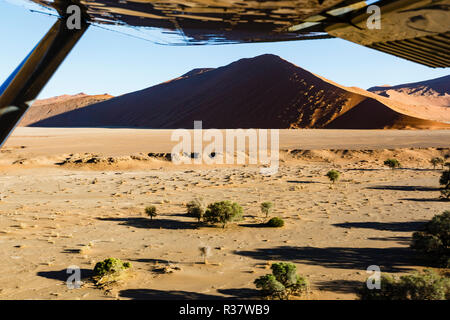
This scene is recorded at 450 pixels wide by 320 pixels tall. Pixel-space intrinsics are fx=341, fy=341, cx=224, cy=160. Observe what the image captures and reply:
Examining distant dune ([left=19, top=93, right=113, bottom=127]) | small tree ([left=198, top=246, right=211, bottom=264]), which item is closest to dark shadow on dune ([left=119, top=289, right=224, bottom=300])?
small tree ([left=198, top=246, right=211, bottom=264])

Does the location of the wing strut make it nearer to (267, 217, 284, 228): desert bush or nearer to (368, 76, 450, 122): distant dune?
(267, 217, 284, 228): desert bush

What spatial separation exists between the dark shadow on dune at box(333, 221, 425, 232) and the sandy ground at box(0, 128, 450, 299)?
0.13ft

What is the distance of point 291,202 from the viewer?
17172 mm

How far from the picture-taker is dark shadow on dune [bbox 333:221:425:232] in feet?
40.3

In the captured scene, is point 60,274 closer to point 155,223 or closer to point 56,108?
point 155,223

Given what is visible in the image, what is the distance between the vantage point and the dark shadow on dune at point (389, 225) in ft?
40.3

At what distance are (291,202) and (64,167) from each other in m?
20.6

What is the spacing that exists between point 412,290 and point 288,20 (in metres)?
5.40

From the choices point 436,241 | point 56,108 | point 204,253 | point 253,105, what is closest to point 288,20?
point 204,253

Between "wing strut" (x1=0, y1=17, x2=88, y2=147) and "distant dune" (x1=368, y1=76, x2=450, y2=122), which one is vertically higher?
"distant dune" (x1=368, y1=76, x2=450, y2=122)

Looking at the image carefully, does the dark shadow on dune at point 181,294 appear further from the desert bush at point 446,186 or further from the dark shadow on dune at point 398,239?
the desert bush at point 446,186

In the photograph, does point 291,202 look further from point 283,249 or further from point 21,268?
point 21,268

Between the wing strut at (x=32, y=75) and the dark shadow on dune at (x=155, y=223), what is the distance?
10.6 m

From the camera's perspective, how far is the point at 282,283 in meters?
7.04
